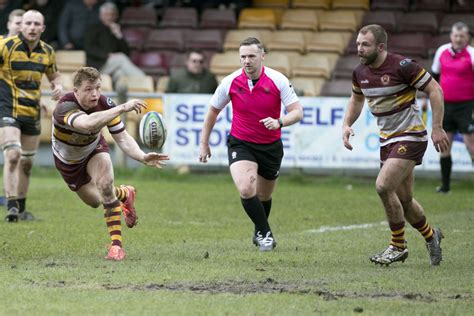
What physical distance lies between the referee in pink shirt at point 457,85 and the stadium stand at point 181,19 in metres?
7.36

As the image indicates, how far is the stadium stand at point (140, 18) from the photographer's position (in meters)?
23.6

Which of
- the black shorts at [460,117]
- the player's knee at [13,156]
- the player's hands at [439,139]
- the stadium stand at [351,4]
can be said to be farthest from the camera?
the stadium stand at [351,4]

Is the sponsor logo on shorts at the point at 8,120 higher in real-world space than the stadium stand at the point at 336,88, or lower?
higher

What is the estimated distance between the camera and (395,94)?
10156 millimetres

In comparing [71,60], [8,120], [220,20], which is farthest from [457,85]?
[71,60]

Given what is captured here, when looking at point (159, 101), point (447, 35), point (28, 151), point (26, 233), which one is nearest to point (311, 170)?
point (159, 101)

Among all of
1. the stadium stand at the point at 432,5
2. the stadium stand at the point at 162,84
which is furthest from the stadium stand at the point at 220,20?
the stadium stand at the point at 432,5

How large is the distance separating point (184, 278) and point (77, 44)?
1369 centimetres

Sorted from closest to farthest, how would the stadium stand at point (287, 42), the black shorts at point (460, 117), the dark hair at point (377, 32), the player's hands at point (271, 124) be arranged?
the dark hair at point (377, 32), the player's hands at point (271, 124), the black shorts at point (460, 117), the stadium stand at point (287, 42)

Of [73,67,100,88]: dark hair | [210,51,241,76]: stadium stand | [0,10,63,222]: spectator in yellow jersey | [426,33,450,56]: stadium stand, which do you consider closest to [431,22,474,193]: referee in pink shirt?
[426,33,450,56]: stadium stand

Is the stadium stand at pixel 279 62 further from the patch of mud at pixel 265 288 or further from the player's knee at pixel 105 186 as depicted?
the patch of mud at pixel 265 288

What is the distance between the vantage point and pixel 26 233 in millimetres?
12359

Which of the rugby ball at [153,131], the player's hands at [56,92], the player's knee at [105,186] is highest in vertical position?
the rugby ball at [153,131]

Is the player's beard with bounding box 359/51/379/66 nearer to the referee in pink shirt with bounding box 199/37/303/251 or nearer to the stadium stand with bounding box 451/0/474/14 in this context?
the referee in pink shirt with bounding box 199/37/303/251
